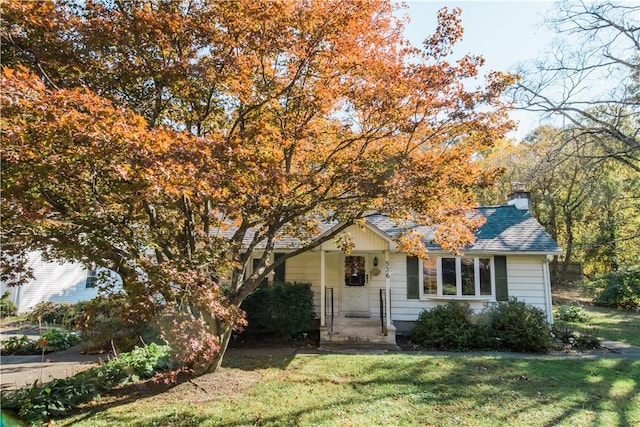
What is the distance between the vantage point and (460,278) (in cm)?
1166

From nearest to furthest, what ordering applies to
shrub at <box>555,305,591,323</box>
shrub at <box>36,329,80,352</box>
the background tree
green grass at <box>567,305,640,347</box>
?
shrub at <box>36,329,80,352</box>, green grass at <box>567,305,640,347</box>, shrub at <box>555,305,591,323</box>, the background tree

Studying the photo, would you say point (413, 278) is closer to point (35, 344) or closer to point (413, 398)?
point (413, 398)

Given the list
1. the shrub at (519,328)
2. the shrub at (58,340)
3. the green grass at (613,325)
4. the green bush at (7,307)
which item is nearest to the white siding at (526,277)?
the shrub at (519,328)

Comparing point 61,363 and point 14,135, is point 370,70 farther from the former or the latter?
point 61,363

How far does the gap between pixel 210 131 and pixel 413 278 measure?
316 inches

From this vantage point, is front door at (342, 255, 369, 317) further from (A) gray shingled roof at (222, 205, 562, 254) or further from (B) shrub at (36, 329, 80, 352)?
(B) shrub at (36, 329, 80, 352)

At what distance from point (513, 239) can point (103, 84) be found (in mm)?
11832

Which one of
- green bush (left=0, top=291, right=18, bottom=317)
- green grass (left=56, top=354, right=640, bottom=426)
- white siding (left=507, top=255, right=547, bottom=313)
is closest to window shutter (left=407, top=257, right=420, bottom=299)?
white siding (left=507, top=255, right=547, bottom=313)

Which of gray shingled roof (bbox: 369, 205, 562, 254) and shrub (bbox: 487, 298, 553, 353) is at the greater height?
gray shingled roof (bbox: 369, 205, 562, 254)

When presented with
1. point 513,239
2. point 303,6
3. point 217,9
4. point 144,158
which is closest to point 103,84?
point 217,9

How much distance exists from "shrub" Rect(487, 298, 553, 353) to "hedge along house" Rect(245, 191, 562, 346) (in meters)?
1.34

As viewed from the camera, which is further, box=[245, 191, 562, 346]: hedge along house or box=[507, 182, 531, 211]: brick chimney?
box=[507, 182, 531, 211]: brick chimney

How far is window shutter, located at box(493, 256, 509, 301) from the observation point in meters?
11.5

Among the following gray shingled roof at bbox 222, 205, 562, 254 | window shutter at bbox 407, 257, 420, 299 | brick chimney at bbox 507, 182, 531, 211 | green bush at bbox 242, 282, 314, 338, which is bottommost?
green bush at bbox 242, 282, 314, 338
